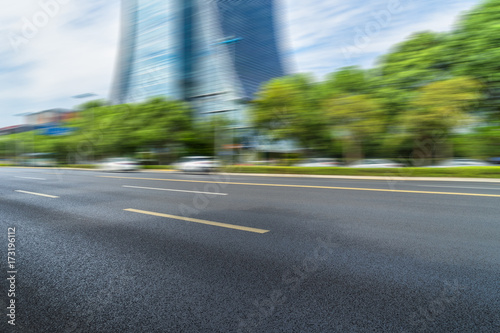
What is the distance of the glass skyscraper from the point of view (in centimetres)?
5675

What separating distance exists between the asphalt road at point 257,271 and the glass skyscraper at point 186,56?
50328mm

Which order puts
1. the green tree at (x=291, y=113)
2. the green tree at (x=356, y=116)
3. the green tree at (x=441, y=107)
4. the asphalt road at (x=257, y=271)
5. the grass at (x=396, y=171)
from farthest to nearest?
the green tree at (x=291, y=113) < the green tree at (x=356, y=116) < the green tree at (x=441, y=107) < the grass at (x=396, y=171) < the asphalt road at (x=257, y=271)

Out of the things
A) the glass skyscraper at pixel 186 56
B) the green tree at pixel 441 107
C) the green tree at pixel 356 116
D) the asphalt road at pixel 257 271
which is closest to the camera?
the asphalt road at pixel 257 271

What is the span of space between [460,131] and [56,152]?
5774 centimetres

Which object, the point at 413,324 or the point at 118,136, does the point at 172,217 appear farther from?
the point at 118,136

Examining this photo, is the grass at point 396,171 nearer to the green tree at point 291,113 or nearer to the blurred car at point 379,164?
the blurred car at point 379,164

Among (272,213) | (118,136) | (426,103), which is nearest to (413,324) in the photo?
(272,213)

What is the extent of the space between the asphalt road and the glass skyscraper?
5033 centimetres

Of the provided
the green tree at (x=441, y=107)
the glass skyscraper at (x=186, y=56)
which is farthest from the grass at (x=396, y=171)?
the glass skyscraper at (x=186, y=56)

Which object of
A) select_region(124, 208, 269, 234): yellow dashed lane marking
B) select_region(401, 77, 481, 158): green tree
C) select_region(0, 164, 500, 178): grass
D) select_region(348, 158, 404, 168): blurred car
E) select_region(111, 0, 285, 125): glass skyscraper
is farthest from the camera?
select_region(111, 0, 285, 125): glass skyscraper

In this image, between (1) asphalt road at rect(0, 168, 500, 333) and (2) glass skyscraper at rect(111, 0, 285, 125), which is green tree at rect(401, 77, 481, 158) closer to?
(1) asphalt road at rect(0, 168, 500, 333)

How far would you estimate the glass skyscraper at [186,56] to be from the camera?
56.8 meters

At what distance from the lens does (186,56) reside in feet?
201

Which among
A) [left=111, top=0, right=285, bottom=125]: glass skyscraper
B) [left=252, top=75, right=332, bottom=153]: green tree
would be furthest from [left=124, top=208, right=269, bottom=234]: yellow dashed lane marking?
[left=111, top=0, right=285, bottom=125]: glass skyscraper
